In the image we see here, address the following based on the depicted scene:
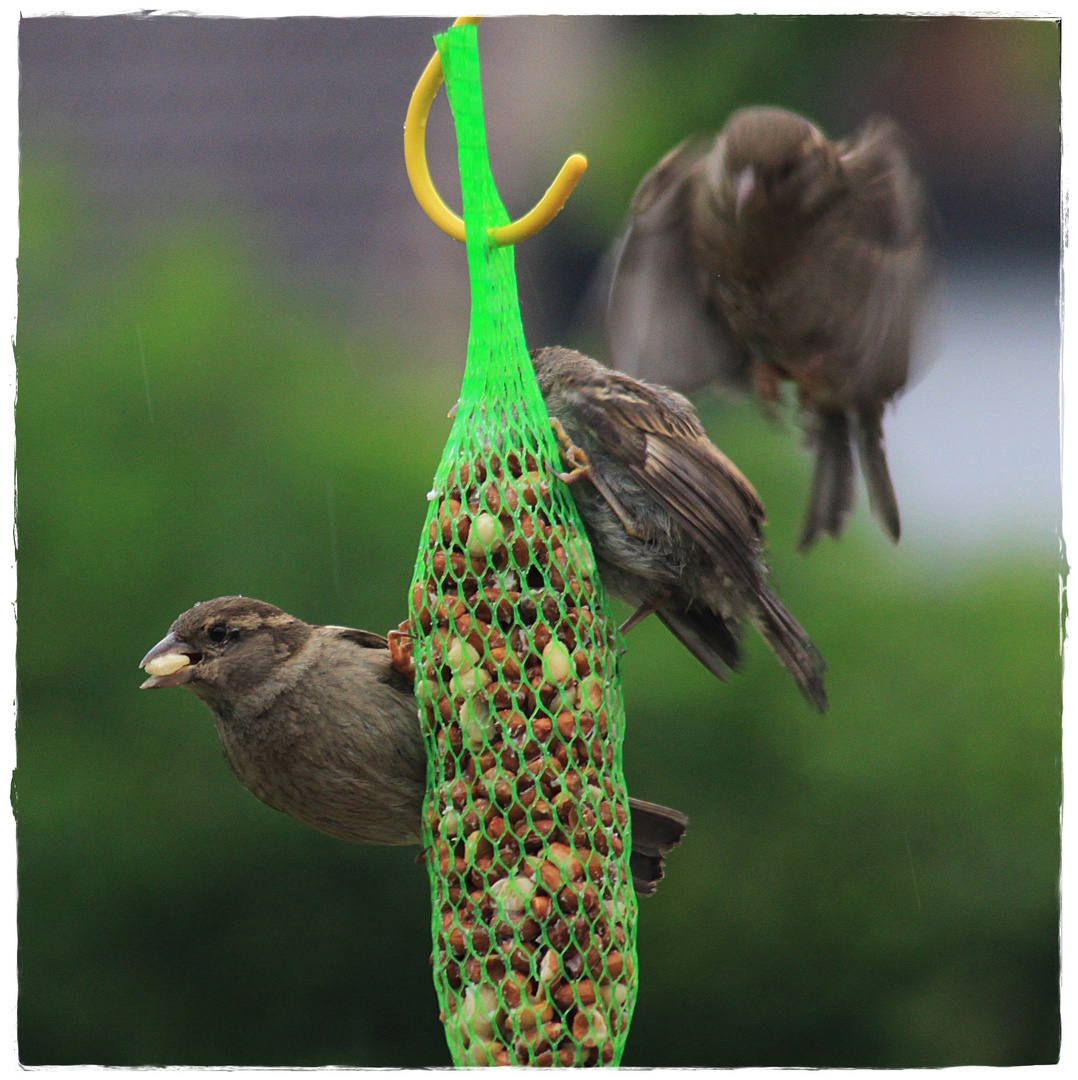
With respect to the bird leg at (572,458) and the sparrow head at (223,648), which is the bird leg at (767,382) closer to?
the bird leg at (572,458)

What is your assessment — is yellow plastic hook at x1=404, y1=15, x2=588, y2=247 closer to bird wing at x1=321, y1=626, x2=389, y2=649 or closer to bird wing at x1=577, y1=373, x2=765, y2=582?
bird wing at x1=577, y1=373, x2=765, y2=582

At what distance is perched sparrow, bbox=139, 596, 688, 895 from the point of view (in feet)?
8.36

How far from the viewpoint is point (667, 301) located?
3.75 meters

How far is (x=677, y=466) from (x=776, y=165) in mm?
1743

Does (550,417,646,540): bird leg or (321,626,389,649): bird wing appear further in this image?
(321,626,389,649): bird wing

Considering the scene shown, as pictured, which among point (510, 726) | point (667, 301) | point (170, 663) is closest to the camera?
point (510, 726)

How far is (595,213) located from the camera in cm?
555

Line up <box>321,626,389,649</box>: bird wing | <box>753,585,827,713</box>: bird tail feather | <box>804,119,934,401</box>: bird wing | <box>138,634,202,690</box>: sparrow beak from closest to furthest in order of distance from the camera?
<box>138,634,202,690</box>: sparrow beak
<box>753,585,827,713</box>: bird tail feather
<box>321,626,389,649</box>: bird wing
<box>804,119,934,401</box>: bird wing

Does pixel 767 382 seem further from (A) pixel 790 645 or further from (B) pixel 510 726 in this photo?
(B) pixel 510 726

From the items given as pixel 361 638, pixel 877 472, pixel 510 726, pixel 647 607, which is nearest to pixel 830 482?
pixel 877 472

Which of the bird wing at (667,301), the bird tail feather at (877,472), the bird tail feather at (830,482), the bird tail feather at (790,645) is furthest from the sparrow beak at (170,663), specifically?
the bird tail feather at (877,472)

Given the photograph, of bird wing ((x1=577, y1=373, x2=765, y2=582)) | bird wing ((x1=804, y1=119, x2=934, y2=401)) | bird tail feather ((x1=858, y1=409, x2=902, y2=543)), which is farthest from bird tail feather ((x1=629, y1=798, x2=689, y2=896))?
bird wing ((x1=804, y1=119, x2=934, y2=401))

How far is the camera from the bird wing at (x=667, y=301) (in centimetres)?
367

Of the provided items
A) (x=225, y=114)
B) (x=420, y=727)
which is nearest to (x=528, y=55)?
(x=225, y=114)
